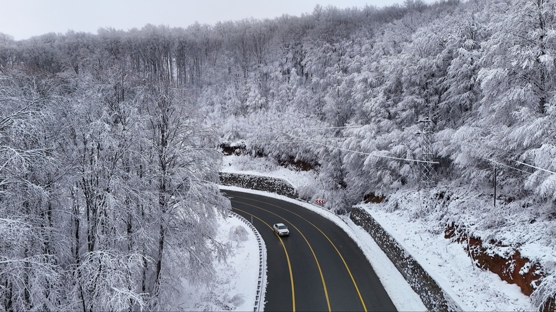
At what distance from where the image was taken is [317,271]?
18500 millimetres

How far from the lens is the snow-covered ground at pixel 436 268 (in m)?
11.7

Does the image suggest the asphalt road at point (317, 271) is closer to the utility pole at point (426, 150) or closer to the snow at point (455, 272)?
the snow at point (455, 272)

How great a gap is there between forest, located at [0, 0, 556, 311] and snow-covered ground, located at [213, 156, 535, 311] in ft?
11.1

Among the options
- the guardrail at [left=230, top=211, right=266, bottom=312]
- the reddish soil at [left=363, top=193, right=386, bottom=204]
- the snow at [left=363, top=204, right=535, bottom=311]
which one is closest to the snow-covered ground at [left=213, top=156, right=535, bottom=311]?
the snow at [left=363, top=204, right=535, bottom=311]

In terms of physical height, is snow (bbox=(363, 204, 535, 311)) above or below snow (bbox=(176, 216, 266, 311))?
above

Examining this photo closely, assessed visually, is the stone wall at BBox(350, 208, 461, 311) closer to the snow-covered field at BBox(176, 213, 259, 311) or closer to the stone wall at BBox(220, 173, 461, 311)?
the stone wall at BBox(220, 173, 461, 311)

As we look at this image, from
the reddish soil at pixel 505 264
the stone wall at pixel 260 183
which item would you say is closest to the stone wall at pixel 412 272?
the reddish soil at pixel 505 264

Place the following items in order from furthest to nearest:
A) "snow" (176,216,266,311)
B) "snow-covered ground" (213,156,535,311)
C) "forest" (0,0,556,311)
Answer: "snow" (176,216,266,311)
"snow-covered ground" (213,156,535,311)
"forest" (0,0,556,311)

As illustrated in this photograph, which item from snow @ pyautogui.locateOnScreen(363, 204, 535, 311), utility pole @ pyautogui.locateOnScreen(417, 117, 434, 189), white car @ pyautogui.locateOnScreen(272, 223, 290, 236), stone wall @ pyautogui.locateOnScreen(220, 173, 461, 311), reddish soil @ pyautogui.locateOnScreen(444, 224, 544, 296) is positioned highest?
utility pole @ pyautogui.locateOnScreen(417, 117, 434, 189)

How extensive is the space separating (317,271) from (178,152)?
11295mm

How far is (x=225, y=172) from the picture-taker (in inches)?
1729

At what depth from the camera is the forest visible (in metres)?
8.50

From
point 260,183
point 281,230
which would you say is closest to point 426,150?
point 281,230

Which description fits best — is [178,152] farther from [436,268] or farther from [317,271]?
[436,268]
